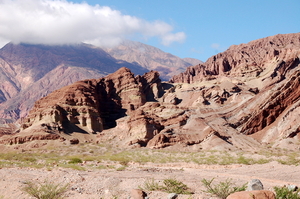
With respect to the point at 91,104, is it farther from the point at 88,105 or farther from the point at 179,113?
the point at 179,113

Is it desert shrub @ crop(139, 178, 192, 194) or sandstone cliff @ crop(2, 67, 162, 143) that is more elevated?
sandstone cliff @ crop(2, 67, 162, 143)

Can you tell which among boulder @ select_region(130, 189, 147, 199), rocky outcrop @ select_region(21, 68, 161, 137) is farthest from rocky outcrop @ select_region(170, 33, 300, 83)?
boulder @ select_region(130, 189, 147, 199)

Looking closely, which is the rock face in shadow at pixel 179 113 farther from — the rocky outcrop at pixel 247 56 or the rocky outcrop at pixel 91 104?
the rocky outcrop at pixel 247 56

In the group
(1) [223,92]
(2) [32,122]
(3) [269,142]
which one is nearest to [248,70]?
(1) [223,92]

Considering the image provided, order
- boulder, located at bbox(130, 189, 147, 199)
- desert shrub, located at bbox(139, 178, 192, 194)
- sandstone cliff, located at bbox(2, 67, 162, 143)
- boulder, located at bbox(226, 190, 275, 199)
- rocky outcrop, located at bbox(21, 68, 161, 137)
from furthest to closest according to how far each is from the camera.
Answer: rocky outcrop, located at bbox(21, 68, 161, 137)
sandstone cliff, located at bbox(2, 67, 162, 143)
desert shrub, located at bbox(139, 178, 192, 194)
boulder, located at bbox(130, 189, 147, 199)
boulder, located at bbox(226, 190, 275, 199)

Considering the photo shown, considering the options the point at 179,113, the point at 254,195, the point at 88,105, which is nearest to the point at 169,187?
the point at 254,195

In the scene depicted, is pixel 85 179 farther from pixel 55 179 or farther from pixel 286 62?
pixel 286 62

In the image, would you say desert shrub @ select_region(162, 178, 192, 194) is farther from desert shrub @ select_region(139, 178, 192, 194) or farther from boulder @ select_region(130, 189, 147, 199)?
boulder @ select_region(130, 189, 147, 199)

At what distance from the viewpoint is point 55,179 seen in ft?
53.3

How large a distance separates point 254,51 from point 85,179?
165190mm

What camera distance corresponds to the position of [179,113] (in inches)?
2618

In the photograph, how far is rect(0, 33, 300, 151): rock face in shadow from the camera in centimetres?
5497

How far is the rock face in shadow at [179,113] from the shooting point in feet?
180

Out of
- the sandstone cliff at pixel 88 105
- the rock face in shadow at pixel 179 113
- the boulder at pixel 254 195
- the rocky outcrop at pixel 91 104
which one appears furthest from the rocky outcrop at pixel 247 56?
the boulder at pixel 254 195
